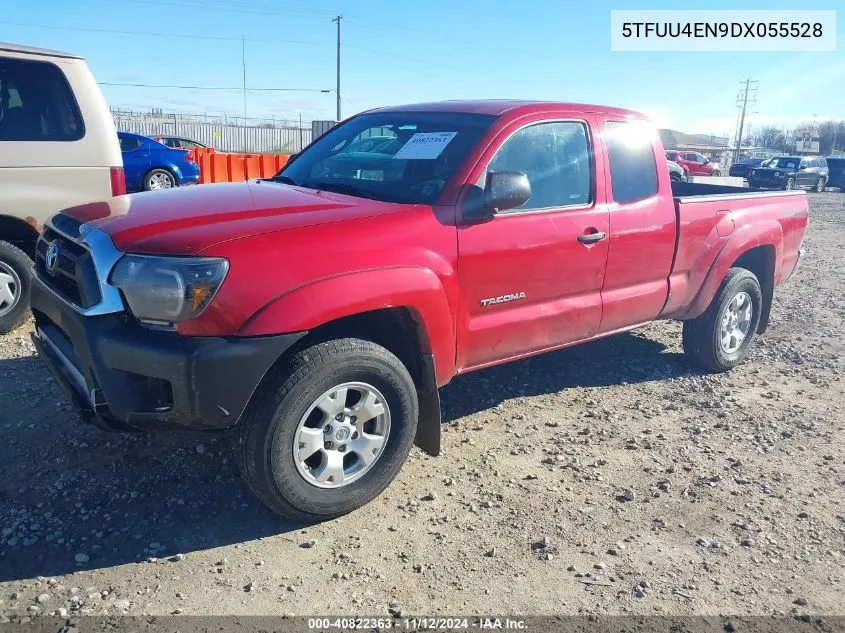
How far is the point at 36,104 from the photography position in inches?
203

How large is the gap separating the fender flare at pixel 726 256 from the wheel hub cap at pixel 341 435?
110 inches

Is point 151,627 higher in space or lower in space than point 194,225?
lower

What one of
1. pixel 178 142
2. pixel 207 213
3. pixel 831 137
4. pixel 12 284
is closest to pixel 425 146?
pixel 207 213

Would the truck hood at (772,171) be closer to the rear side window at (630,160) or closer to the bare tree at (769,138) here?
the rear side window at (630,160)

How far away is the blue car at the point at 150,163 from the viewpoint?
1402cm

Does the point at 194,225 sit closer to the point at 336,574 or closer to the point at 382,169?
the point at 382,169

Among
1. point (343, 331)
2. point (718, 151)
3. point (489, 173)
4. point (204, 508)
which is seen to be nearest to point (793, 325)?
point (489, 173)

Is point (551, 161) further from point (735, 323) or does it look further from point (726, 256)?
point (735, 323)

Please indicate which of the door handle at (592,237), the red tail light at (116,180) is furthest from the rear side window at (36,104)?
the door handle at (592,237)

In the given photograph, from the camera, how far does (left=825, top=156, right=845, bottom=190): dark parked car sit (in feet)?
97.7

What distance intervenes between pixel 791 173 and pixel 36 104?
28612 mm

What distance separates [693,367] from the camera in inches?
217

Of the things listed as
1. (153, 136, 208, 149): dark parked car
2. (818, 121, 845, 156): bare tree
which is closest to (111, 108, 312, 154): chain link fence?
(153, 136, 208, 149): dark parked car

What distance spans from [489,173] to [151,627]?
7.97ft
